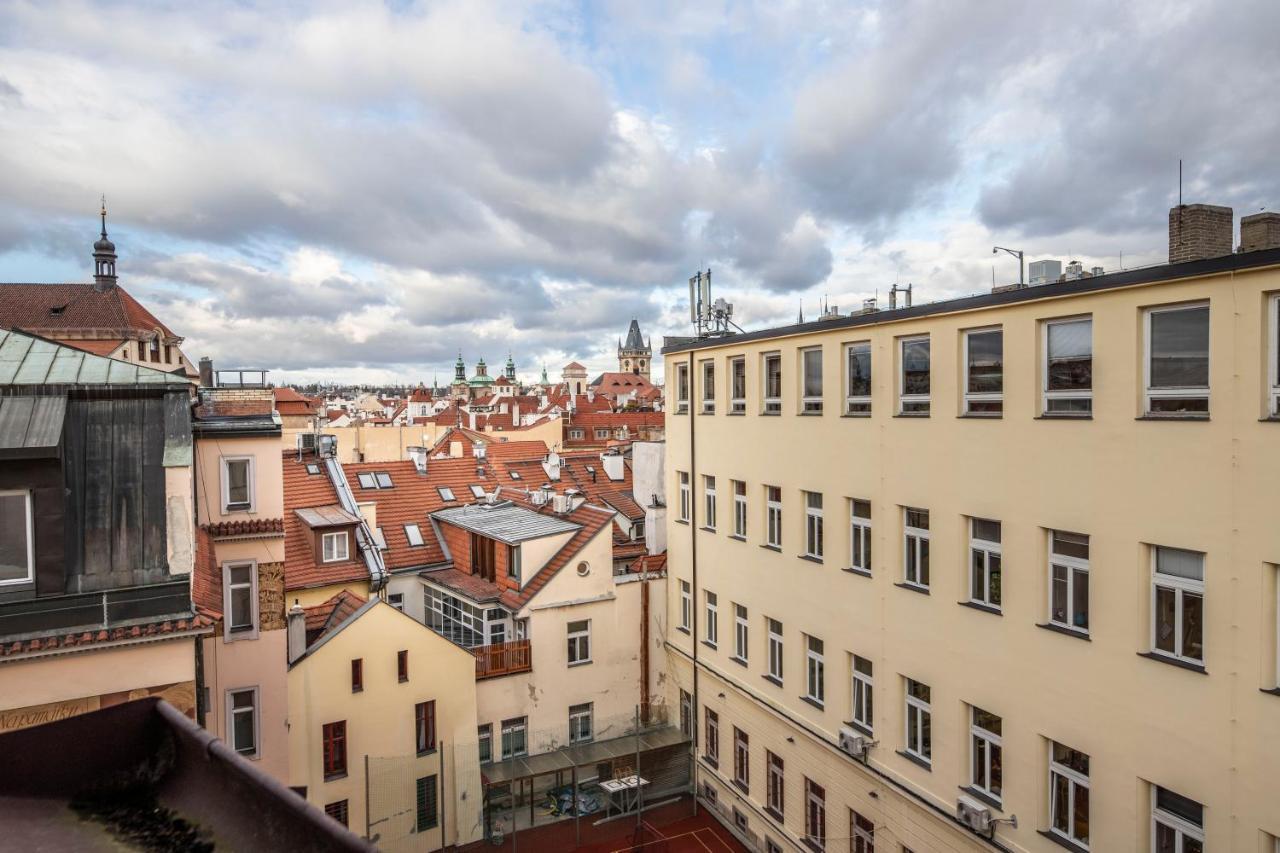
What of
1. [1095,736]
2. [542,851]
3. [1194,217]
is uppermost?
[1194,217]

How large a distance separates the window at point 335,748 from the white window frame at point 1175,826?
50.1 ft

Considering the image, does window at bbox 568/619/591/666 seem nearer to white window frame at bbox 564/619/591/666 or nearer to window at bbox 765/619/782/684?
white window frame at bbox 564/619/591/666

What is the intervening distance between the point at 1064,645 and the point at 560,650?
515 inches

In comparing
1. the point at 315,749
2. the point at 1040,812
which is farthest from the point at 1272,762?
the point at 315,749

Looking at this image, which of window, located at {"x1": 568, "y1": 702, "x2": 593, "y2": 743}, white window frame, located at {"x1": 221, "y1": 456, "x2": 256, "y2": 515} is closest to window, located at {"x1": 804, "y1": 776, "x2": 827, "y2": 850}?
window, located at {"x1": 568, "y1": 702, "x2": 593, "y2": 743}

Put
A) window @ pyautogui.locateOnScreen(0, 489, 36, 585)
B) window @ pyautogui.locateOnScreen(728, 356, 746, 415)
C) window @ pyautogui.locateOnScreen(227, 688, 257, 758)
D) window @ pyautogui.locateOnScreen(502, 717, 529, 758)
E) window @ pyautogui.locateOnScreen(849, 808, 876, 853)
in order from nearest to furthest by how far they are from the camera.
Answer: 1. window @ pyautogui.locateOnScreen(0, 489, 36, 585)
2. window @ pyautogui.locateOnScreen(227, 688, 257, 758)
3. window @ pyautogui.locateOnScreen(849, 808, 876, 853)
4. window @ pyautogui.locateOnScreen(728, 356, 746, 415)
5. window @ pyautogui.locateOnScreen(502, 717, 529, 758)

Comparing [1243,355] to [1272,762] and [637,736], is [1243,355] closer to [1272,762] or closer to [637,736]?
[1272,762]

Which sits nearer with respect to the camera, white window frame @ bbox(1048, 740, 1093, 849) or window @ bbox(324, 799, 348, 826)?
white window frame @ bbox(1048, 740, 1093, 849)

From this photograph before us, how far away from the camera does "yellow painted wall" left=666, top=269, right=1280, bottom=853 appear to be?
30.3 feet

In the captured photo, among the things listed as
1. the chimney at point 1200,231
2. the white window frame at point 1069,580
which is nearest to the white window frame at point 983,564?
the white window frame at point 1069,580

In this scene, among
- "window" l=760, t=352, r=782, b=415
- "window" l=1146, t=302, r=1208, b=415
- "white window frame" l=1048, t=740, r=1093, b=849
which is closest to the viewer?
"window" l=1146, t=302, r=1208, b=415

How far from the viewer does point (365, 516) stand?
928 inches

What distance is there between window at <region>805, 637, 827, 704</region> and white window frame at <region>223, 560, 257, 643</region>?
36.4 ft

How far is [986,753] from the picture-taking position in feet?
42.1
